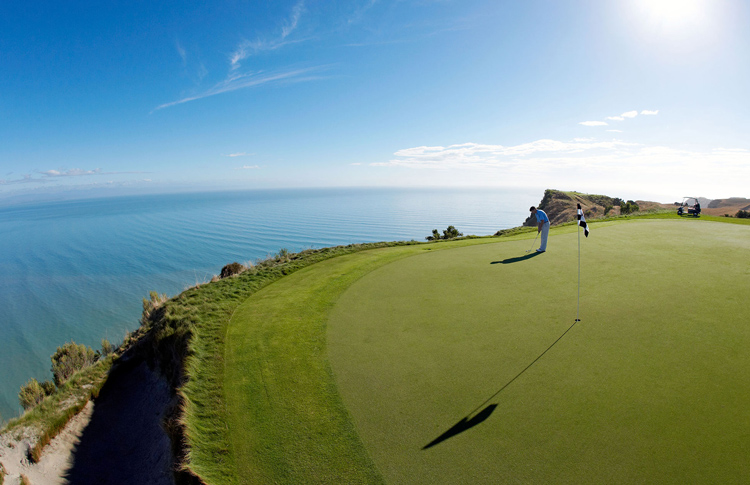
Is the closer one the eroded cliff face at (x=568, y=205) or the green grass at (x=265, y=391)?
the green grass at (x=265, y=391)

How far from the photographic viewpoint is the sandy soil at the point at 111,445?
4934 mm

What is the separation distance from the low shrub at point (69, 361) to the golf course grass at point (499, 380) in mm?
6209

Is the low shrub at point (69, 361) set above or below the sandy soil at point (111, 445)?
below

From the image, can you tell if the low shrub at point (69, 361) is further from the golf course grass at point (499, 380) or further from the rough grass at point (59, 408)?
the golf course grass at point (499, 380)

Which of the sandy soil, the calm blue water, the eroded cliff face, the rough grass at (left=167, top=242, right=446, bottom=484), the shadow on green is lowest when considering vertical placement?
the calm blue water

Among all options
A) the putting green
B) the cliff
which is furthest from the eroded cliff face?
the putting green

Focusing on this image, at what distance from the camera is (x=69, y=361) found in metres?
11.1

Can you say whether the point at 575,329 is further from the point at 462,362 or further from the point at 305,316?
the point at 305,316

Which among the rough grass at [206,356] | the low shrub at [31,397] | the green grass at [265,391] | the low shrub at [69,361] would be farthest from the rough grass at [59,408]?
the low shrub at [69,361]

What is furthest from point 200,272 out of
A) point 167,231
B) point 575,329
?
point 575,329

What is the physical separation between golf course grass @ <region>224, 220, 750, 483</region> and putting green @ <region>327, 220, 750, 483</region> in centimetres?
2

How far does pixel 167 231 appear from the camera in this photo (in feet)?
318

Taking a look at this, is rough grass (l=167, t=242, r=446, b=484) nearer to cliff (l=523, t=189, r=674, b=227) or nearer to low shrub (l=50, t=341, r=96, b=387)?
low shrub (l=50, t=341, r=96, b=387)

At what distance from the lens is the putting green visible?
3.22 m
